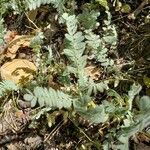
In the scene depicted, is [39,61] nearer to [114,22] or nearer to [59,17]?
[59,17]

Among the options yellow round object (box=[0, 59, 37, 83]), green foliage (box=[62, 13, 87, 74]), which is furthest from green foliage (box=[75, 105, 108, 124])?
yellow round object (box=[0, 59, 37, 83])

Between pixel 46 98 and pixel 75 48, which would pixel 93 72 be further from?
pixel 46 98

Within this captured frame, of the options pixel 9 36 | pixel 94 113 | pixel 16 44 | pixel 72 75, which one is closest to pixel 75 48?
pixel 72 75

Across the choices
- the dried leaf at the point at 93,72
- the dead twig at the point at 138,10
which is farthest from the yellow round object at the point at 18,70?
the dead twig at the point at 138,10

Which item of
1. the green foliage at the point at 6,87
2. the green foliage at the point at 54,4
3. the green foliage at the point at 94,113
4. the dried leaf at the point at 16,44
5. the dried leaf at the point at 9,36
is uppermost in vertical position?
the green foliage at the point at 54,4

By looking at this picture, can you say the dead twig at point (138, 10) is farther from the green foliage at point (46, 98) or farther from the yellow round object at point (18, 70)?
the green foliage at point (46, 98)

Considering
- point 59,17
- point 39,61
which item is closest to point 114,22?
point 59,17

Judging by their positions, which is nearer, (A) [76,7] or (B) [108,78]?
(B) [108,78]

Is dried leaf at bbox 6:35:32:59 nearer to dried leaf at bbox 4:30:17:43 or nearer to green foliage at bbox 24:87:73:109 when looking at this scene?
dried leaf at bbox 4:30:17:43
